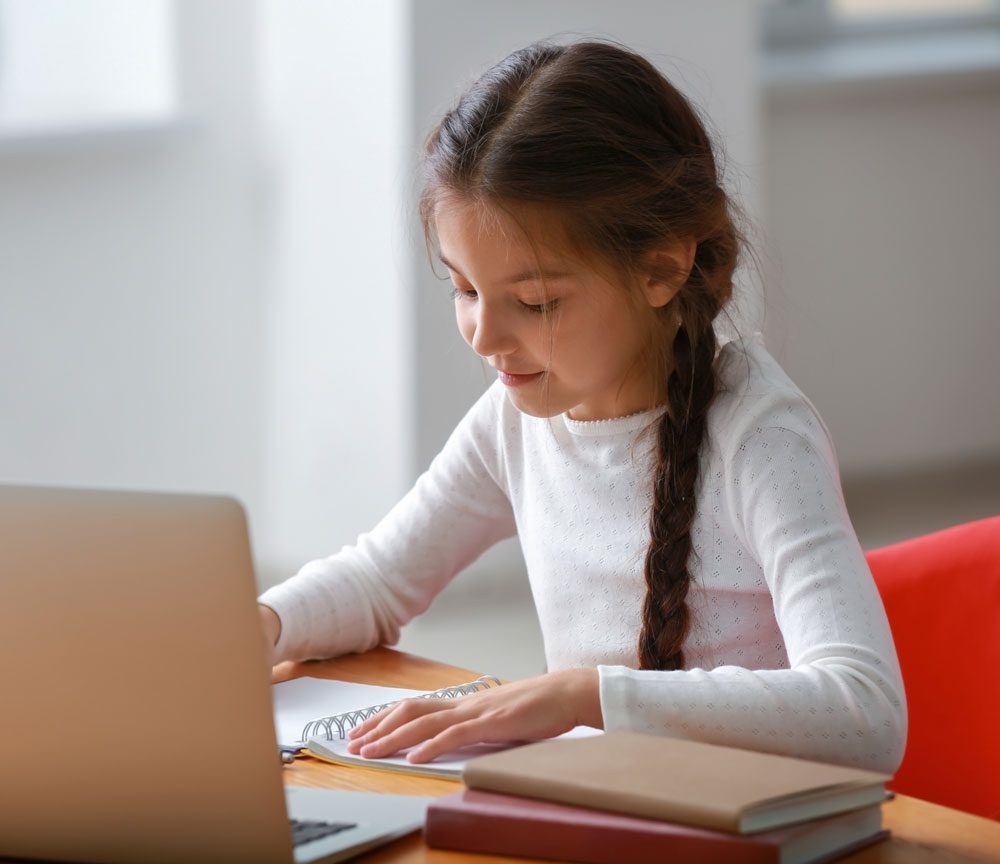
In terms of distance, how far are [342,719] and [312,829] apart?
0.78 ft

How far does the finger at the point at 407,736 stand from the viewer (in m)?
0.98

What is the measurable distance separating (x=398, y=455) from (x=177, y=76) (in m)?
0.90

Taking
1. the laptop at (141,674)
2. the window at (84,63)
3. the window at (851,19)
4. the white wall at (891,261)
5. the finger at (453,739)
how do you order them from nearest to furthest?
the laptop at (141,674) < the finger at (453,739) < the window at (84,63) < the white wall at (891,261) < the window at (851,19)

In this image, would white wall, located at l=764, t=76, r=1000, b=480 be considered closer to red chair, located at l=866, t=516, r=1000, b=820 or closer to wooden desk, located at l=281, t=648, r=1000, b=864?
red chair, located at l=866, t=516, r=1000, b=820

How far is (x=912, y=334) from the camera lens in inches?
159

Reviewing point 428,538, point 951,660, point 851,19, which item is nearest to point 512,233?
point 428,538

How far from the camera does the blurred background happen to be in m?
3.00

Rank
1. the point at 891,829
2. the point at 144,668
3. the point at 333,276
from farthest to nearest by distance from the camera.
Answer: the point at 333,276
the point at 891,829
the point at 144,668

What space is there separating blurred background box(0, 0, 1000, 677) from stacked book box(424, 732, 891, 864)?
1.95 meters

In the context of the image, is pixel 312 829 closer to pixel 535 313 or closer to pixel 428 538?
pixel 535 313

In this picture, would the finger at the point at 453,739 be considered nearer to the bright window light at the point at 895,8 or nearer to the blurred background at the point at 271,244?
the blurred background at the point at 271,244

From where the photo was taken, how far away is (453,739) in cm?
96

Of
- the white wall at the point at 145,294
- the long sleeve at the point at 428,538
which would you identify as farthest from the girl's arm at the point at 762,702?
the white wall at the point at 145,294

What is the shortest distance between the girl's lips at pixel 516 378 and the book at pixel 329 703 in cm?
23
